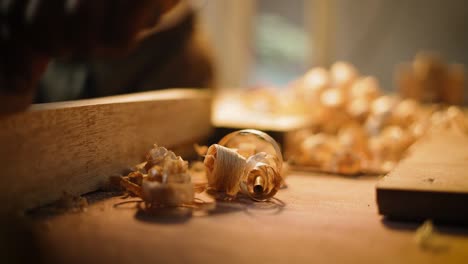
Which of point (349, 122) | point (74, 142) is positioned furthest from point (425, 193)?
point (349, 122)

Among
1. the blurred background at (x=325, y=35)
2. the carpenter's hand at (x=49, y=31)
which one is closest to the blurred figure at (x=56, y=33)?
the carpenter's hand at (x=49, y=31)

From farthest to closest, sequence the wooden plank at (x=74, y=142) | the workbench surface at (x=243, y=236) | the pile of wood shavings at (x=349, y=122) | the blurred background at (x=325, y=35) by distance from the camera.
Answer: the blurred background at (x=325, y=35), the pile of wood shavings at (x=349, y=122), the wooden plank at (x=74, y=142), the workbench surface at (x=243, y=236)

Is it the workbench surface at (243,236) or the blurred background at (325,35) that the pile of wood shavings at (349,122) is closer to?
the workbench surface at (243,236)

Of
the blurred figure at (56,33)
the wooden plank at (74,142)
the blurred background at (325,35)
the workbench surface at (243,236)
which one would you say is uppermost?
the blurred background at (325,35)

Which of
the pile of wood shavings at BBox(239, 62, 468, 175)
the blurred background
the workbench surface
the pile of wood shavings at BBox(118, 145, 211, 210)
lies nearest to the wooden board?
the workbench surface

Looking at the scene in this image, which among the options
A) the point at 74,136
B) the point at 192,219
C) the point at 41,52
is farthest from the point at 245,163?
the point at 41,52

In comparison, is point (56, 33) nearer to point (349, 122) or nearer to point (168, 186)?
point (168, 186)
